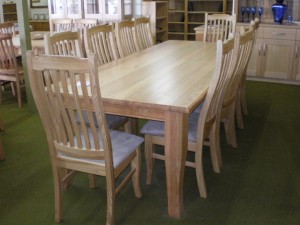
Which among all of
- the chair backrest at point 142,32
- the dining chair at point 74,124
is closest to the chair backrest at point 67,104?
the dining chair at point 74,124

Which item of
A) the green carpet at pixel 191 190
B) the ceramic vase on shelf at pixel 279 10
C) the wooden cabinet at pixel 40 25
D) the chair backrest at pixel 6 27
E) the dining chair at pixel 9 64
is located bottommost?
the green carpet at pixel 191 190

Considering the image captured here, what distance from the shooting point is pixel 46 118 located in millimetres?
1861

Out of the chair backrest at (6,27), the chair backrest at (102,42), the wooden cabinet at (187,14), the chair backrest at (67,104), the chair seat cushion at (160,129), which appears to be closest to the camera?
the chair backrest at (67,104)

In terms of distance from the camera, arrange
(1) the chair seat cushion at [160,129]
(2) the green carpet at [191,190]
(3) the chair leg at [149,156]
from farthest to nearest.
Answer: (3) the chair leg at [149,156] → (1) the chair seat cushion at [160,129] → (2) the green carpet at [191,190]

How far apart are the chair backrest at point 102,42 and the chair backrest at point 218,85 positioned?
1.14m

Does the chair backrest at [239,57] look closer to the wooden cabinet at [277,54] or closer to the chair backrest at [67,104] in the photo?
the chair backrest at [67,104]

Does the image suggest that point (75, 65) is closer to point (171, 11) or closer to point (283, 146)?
point (283, 146)

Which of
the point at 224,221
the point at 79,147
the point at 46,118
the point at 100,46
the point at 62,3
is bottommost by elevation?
the point at 224,221

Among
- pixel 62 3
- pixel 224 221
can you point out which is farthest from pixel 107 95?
pixel 62 3

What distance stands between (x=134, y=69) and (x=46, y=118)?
3.47ft

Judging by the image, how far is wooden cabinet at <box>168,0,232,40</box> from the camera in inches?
288

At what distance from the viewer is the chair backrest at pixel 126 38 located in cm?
340

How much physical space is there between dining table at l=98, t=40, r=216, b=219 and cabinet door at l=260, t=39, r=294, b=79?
235 cm

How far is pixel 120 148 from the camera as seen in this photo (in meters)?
2.05
